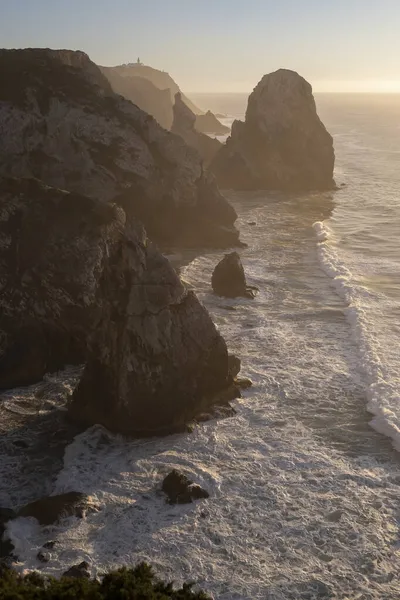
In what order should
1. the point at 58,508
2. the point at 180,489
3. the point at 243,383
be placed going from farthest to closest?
the point at 243,383 < the point at 180,489 < the point at 58,508

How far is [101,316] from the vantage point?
24.5 m

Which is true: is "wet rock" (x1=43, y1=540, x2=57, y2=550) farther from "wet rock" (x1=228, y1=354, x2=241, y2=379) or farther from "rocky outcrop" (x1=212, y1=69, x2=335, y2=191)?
Answer: "rocky outcrop" (x1=212, y1=69, x2=335, y2=191)

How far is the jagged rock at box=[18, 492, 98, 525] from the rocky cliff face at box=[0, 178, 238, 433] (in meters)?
4.36

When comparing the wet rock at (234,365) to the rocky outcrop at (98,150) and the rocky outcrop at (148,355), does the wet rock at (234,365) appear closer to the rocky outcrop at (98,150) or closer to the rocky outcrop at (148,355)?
the rocky outcrop at (148,355)

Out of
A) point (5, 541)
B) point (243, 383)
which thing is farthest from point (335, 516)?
point (5, 541)

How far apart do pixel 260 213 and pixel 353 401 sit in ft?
134

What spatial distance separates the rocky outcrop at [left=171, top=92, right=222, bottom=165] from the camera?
281 feet

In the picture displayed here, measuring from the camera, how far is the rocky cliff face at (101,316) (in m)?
23.8

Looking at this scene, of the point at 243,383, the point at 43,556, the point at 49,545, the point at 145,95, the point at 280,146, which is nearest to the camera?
the point at 43,556

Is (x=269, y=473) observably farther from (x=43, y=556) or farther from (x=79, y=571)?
(x=43, y=556)

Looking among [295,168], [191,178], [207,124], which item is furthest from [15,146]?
[207,124]

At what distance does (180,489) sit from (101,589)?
286 inches

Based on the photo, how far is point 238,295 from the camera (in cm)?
3806

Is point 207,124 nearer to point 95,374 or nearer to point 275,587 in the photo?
point 95,374
